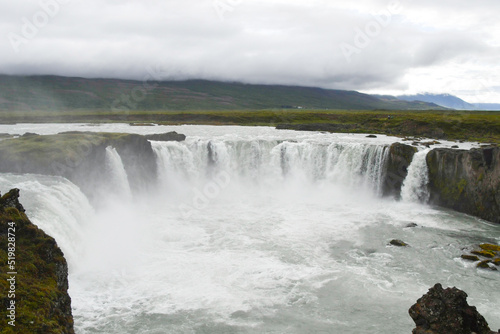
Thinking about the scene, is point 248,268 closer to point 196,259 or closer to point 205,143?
point 196,259

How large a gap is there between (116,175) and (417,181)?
Answer: 112 feet

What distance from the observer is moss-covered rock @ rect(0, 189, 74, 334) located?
12.2 metres

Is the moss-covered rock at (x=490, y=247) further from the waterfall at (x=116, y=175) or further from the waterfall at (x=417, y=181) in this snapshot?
the waterfall at (x=116, y=175)

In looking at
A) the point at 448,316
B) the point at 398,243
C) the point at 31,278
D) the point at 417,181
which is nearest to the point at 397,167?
the point at 417,181

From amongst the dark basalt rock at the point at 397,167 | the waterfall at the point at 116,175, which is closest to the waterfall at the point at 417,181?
the dark basalt rock at the point at 397,167

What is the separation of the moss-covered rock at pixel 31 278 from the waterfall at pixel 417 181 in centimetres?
A: 3874

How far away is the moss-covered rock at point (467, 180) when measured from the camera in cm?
3769

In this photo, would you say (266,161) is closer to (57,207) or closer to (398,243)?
(398,243)

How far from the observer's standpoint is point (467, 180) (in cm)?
4025

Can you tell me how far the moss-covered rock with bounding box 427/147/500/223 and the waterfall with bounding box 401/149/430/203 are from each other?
59 centimetres

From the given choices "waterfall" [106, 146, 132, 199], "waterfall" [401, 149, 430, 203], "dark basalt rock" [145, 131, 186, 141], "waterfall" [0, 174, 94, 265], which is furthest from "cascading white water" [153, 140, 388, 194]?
"waterfall" [0, 174, 94, 265]

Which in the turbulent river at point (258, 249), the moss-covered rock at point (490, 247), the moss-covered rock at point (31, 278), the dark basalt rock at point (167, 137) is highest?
the dark basalt rock at point (167, 137)

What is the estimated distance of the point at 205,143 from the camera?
5306cm

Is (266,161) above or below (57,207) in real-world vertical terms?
above
